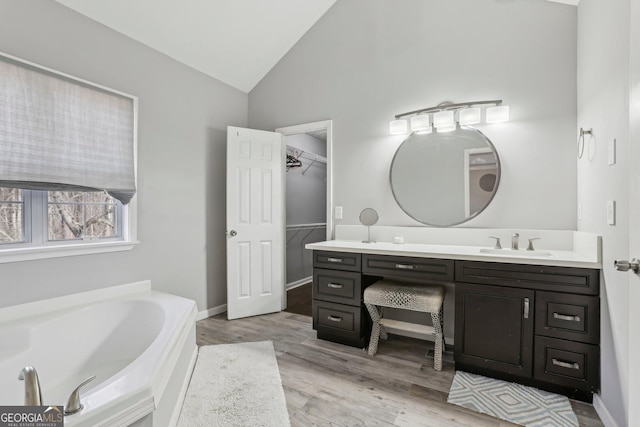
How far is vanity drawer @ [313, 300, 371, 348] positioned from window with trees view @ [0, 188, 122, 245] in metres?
1.83

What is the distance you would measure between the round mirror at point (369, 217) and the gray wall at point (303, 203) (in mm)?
1750

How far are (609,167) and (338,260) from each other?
1807 millimetres

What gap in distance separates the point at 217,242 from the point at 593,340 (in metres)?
3.21

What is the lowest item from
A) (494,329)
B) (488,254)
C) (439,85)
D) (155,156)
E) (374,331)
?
(374,331)

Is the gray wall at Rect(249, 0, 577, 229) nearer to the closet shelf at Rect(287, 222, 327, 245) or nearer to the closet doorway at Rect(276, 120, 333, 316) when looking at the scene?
the closet doorway at Rect(276, 120, 333, 316)

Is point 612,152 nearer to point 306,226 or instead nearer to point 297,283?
point 306,226

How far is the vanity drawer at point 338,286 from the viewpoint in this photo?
8.26 ft

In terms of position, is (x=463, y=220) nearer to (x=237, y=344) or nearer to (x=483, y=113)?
(x=483, y=113)

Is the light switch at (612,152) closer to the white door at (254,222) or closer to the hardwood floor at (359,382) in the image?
the hardwood floor at (359,382)

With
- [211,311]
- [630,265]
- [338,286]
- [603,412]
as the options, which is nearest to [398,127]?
[338,286]

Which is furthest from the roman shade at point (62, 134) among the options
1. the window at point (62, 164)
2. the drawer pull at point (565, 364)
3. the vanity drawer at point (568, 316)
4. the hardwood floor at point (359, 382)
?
the drawer pull at point (565, 364)

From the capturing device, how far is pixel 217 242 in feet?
11.2

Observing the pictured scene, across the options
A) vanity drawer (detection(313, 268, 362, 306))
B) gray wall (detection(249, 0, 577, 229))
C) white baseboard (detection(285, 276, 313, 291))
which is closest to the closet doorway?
white baseboard (detection(285, 276, 313, 291))

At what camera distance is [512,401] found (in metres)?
1.82
